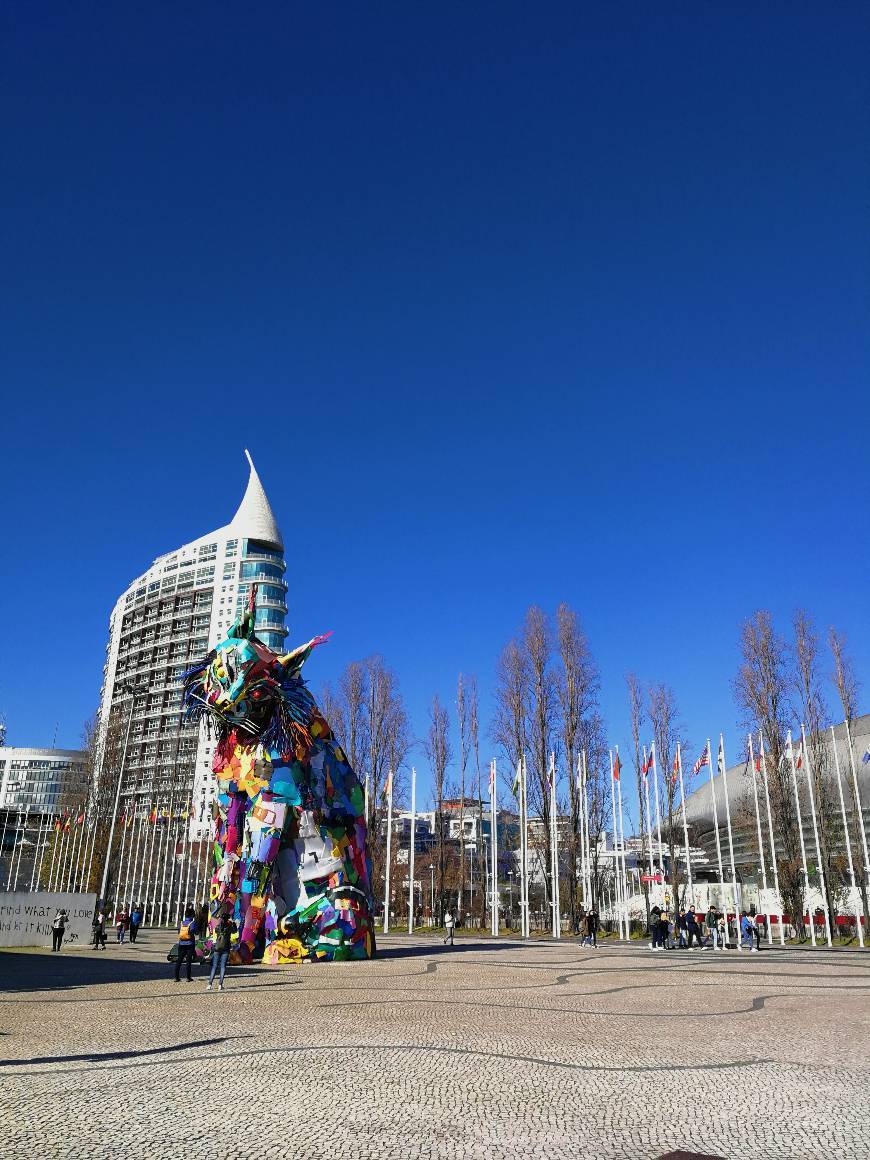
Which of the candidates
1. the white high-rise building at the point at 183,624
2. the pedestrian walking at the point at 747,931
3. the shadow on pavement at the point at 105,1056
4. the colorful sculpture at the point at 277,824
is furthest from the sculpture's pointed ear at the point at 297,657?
the white high-rise building at the point at 183,624

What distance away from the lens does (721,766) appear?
35.9m

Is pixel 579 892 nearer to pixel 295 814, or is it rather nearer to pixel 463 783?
pixel 463 783

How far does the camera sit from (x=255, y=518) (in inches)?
3775

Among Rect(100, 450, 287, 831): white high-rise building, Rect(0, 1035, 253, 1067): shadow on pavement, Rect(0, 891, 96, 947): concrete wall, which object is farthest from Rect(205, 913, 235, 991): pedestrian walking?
Rect(100, 450, 287, 831): white high-rise building

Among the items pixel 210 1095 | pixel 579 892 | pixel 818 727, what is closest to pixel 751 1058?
pixel 210 1095

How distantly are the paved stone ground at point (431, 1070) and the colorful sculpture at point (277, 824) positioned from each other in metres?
4.16

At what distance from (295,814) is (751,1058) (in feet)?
45.0

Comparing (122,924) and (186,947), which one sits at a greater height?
(186,947)

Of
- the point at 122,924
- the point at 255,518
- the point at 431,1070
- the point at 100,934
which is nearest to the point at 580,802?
the point at 122,924

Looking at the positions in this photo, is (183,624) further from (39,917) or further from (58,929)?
(58,929)

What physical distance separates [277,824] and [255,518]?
78505 millimetres

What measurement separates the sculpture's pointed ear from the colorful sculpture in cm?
4

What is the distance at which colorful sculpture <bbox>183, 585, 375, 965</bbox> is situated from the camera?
66.5 feet

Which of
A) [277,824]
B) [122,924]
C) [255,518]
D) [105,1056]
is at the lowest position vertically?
[105,1056]
